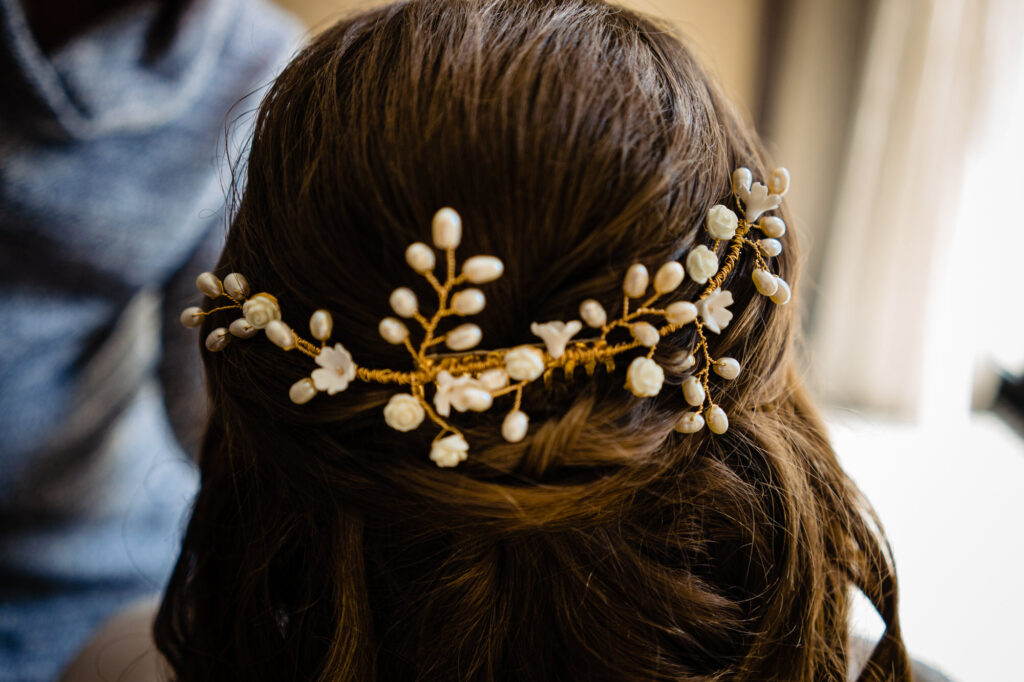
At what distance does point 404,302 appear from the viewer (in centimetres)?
42

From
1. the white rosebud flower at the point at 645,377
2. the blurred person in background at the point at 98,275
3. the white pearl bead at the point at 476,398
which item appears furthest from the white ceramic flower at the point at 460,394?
the blurred person in background at the point at 98,275

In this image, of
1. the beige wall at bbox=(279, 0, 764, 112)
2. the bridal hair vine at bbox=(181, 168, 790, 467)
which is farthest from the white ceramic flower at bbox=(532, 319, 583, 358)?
the beige wall at bbox=(279, 0, 764, 112)

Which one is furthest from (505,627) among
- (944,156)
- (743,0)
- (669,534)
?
(743,0)

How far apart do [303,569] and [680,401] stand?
36 cm

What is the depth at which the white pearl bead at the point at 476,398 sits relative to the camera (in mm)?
423

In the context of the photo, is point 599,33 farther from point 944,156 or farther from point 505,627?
point 944,156

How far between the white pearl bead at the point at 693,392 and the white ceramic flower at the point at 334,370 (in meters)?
0.25

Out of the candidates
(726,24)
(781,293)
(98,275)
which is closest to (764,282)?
(781,293)

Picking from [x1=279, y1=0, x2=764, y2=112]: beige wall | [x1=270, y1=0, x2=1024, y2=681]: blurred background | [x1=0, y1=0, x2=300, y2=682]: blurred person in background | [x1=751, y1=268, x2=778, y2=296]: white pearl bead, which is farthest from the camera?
[x1=279, y1=0, x2=764, y2=112]: beige wall

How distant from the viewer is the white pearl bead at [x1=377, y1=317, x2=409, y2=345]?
1.40 feet

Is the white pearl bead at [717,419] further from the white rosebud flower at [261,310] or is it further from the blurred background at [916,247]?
the blurred background at [916,247]

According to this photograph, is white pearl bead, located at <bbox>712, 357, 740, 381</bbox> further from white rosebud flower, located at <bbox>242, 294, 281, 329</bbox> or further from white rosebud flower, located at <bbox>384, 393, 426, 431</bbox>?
white rosebud flower, located at <bbox>242, 294, 281, 329</bbox>

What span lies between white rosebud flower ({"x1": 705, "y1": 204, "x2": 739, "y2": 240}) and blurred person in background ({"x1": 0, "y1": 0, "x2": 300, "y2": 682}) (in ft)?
2.17

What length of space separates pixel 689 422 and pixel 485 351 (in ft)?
0.56
